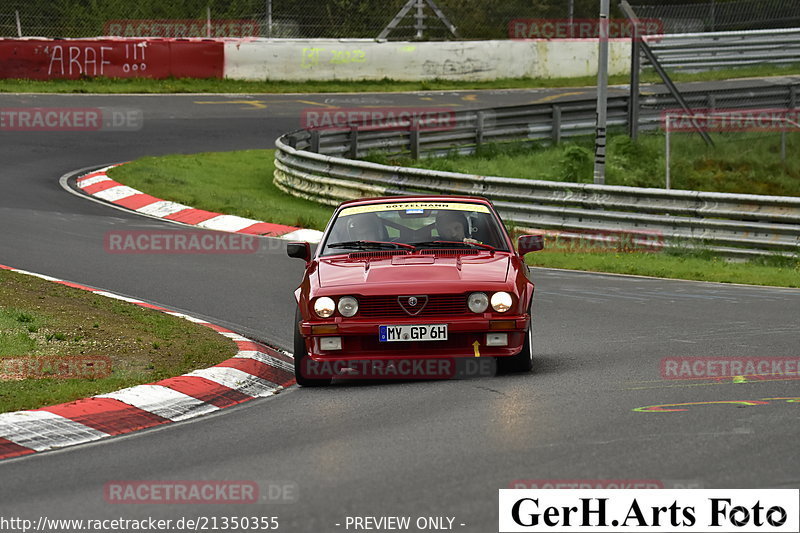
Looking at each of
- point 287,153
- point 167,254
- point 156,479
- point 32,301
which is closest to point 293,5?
point 287,153

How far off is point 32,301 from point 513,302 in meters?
5.03

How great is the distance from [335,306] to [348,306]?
0.10m

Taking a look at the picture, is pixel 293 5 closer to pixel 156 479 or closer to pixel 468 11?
pixel 468 11

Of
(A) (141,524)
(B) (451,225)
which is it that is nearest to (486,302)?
(B) (451,225)

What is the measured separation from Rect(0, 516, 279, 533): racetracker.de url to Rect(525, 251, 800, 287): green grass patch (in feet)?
37.0

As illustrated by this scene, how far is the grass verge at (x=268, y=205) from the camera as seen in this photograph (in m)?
16.8

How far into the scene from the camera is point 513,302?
9.42 meters
